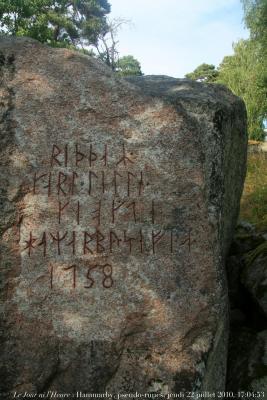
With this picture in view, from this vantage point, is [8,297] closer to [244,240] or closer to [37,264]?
[37,264]

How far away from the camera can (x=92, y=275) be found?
3.66 meters

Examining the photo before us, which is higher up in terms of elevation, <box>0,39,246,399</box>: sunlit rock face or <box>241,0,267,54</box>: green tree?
<box>241,0,267,54</box>: green tree

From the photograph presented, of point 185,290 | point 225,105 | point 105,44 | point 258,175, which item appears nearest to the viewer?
point 185,290

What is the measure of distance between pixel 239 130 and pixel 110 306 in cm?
243

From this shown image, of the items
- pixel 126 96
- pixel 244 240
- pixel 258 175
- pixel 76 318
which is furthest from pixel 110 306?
pixel 258 175

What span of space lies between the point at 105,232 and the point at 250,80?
16.4 metres

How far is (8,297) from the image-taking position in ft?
11.6

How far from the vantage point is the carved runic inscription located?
144 inches

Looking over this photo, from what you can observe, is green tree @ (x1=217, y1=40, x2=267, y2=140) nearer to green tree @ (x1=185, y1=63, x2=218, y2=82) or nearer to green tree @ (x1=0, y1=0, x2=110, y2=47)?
green tree @ (x1=0, y1=0, x2=110, y2=47)

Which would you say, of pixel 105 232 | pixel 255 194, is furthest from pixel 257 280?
pixel 255 194

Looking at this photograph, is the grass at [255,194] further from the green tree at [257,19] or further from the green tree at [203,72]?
the green tree at [203,72]

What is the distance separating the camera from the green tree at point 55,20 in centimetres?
1636

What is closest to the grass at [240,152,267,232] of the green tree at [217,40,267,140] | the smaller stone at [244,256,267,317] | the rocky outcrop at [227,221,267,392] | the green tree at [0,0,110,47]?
the rocky outcrop at [227,221,267,392]

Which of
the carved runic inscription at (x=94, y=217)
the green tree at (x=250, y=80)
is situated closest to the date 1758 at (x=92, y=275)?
the carved runic inscription at (x=94, y=217)
